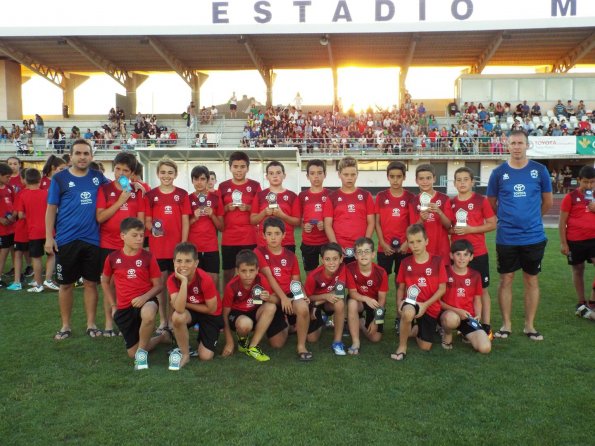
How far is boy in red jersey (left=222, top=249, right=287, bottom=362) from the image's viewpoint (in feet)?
16.0

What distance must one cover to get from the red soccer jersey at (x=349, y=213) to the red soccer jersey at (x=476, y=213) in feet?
3.16

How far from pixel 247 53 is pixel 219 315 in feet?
97.1

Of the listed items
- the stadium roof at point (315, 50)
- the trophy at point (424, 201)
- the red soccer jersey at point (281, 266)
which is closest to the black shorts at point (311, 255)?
the red soccer jersey at point (281, 266)

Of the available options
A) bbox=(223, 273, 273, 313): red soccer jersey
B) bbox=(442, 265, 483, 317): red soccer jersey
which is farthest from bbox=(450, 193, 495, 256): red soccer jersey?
bbox=(223, 273, 273, 313): red soccer jersey

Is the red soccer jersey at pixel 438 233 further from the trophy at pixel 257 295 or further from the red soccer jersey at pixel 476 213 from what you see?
the trophy at pixel 257 295

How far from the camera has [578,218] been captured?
6.19 metres

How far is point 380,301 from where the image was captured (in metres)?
5.19

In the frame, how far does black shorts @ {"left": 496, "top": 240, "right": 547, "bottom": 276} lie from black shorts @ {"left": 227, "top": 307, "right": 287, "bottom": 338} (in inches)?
95.6

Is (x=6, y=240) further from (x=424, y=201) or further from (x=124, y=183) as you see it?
(x=424, y=201)

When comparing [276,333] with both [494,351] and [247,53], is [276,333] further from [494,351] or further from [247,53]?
[247,53]

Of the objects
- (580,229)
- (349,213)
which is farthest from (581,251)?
(349,213)

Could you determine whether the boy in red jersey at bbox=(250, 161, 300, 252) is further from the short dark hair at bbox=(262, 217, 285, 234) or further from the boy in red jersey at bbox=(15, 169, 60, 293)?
the boy in red jersey at bbox=(15, 169, 60, 293)

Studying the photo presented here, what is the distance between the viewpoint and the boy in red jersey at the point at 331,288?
4.97 m

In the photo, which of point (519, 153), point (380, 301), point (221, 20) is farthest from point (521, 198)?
point (221, 20)
